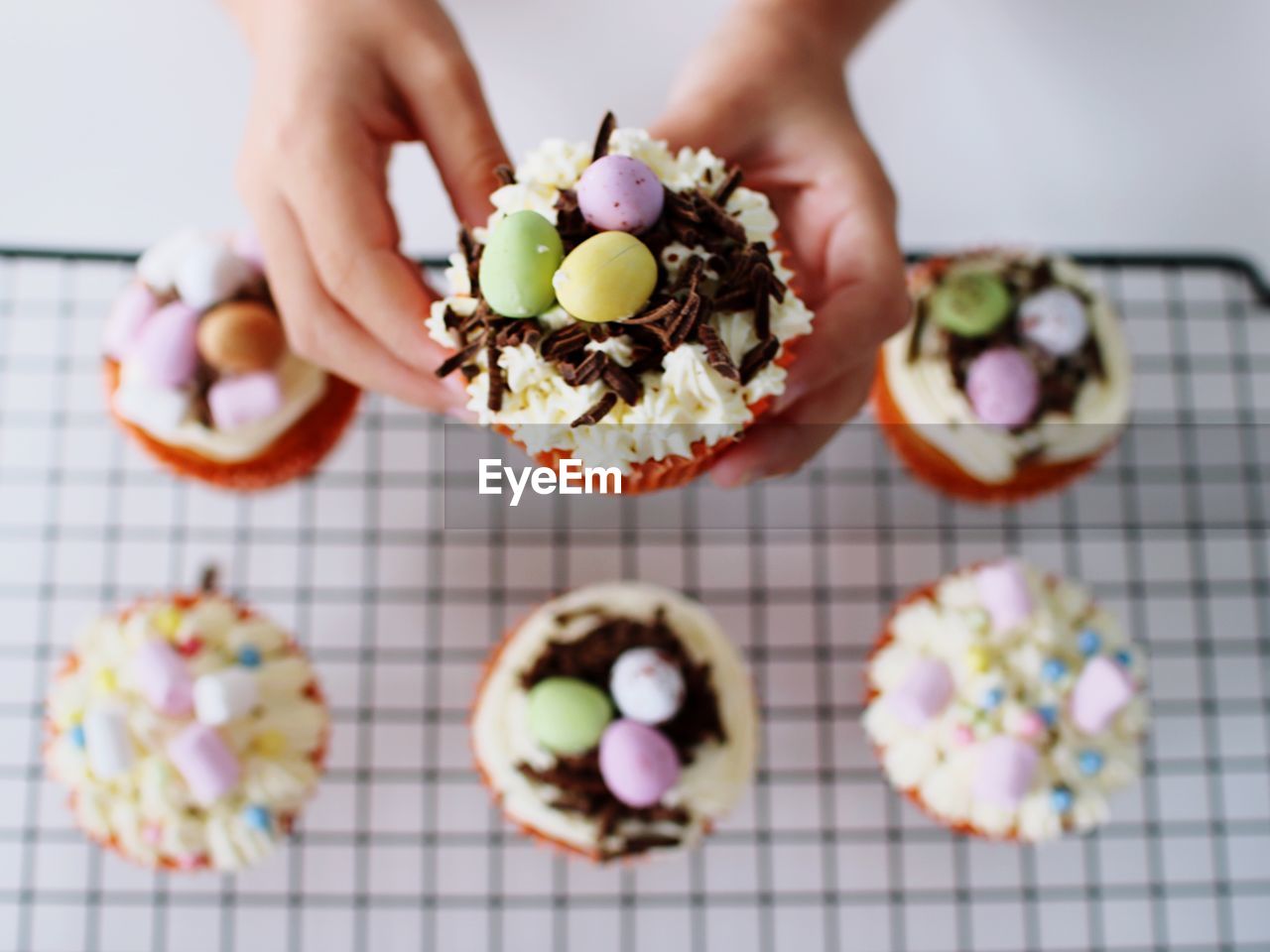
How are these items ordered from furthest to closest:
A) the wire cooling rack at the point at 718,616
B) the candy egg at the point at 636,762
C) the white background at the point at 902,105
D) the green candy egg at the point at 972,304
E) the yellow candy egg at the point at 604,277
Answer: the white background at the point at 902,105
the wire cooling rack at the point at 718,616
the green candy egg at the point at 972,304
the candy egg at the point at 636,762
the yellow candy egg at the point at 604,277

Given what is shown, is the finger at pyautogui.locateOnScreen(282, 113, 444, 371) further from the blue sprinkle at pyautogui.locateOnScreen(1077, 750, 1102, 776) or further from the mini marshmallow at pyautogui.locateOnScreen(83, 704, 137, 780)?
the blue sprinkle at pyautogui.locateOnScreen(1077, 750, 1102, 776)

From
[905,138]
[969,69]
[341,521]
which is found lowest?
[341,521]

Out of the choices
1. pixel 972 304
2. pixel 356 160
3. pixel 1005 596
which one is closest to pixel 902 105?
pixel 972 304

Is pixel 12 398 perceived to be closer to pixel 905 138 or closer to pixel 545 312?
pixel 545 312

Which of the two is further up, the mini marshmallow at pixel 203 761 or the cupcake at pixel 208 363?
the cupcake at pixel 208 363

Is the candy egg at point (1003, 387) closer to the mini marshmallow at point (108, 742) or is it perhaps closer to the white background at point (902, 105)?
the white background at point (902, 105)

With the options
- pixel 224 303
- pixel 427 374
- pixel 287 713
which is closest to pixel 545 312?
pixel 427 374

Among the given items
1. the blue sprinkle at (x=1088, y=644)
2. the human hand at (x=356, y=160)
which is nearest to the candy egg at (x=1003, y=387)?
the blue sprinkle at (x=1088, y=644)

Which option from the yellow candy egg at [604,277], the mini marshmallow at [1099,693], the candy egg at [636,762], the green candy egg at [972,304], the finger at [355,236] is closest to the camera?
the yellow candy egg at [604,277]

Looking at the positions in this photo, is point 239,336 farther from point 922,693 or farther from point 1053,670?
point 1053,670
